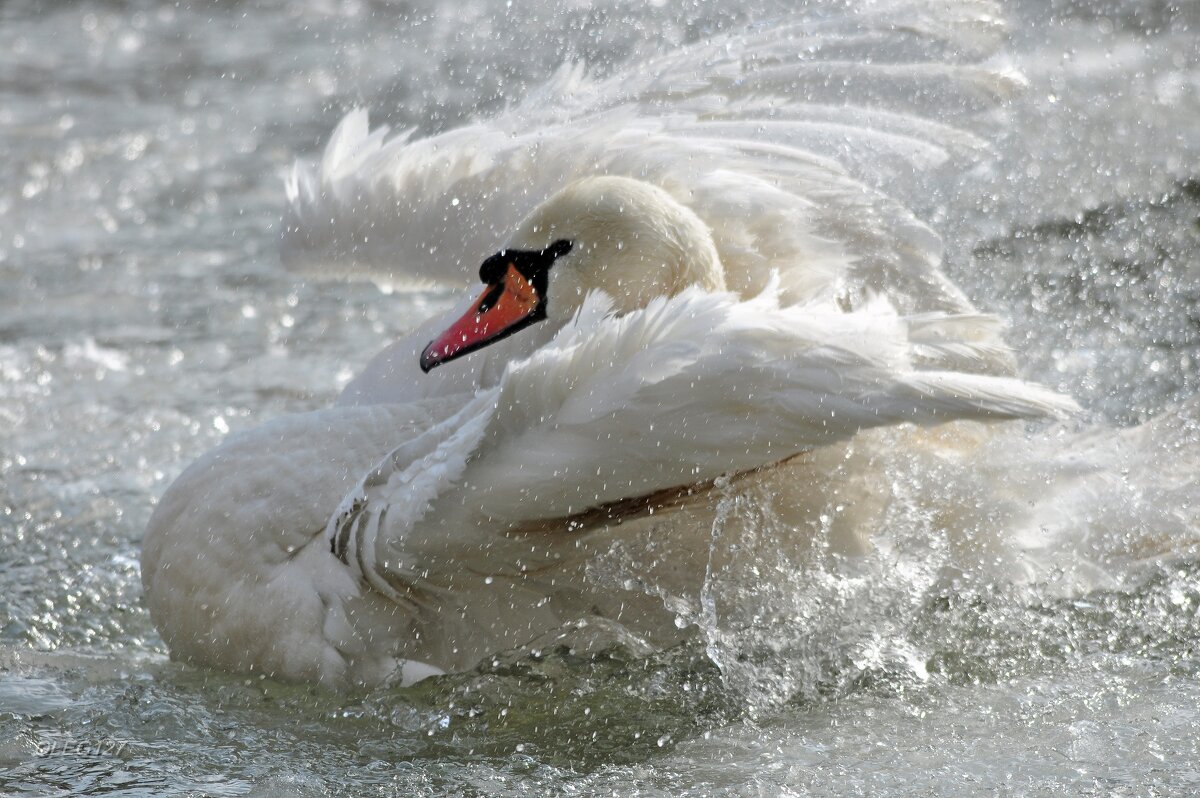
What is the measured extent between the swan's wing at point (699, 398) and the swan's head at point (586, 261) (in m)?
0.61

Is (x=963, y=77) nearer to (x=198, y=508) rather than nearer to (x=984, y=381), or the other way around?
(x=984, y=381)

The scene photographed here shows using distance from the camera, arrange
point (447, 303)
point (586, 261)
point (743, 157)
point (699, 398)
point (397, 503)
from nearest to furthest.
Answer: point (699, 398) → point (397, 503) → point (586, 261) → point (743, 157) → point (447, 303)

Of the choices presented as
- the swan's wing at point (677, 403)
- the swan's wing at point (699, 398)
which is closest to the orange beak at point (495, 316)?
the swan's wing at point (677, 403)

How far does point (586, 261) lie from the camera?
12.3ft

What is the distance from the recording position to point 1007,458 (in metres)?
3.66

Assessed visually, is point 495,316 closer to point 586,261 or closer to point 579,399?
point 586,261

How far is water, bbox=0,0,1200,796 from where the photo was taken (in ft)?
10.9

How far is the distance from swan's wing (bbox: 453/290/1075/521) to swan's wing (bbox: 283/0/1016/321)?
2.58 feet

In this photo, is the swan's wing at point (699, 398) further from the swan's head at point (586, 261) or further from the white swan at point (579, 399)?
the swan's head at point (586, 261)

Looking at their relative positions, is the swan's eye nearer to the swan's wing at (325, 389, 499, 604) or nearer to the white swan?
the white swan

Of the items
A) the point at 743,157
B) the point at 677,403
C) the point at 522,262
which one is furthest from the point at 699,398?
the point at 743,157

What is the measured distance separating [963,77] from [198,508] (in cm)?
221

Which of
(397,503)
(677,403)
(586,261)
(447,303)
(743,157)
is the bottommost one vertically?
(447,303)

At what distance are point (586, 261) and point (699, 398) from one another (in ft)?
3.13
